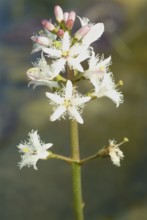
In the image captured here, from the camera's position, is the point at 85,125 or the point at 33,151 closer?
the point at 33,151

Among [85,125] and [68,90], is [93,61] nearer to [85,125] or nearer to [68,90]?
[68,90]

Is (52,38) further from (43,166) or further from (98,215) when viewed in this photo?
(43,166)

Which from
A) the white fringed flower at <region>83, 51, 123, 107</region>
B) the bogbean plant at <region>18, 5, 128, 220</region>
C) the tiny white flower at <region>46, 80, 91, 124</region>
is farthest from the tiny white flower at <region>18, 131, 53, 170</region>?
the white fringed flower at <region>83, 51, 123, 107</region>

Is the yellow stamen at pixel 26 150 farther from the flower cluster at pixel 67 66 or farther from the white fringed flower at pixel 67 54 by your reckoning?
the white fringed flower at pixel 67 54

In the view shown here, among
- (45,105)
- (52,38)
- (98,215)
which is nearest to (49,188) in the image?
(98,215)

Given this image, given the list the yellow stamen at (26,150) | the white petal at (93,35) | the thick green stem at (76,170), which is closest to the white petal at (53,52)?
the white petal at (93,35)

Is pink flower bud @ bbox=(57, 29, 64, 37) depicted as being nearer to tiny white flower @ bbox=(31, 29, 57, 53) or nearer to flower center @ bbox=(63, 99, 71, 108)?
tiny white flower @ bbox=(31, 29, 57, 53)

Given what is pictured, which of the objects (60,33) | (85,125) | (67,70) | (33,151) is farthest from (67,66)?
(85,125)
